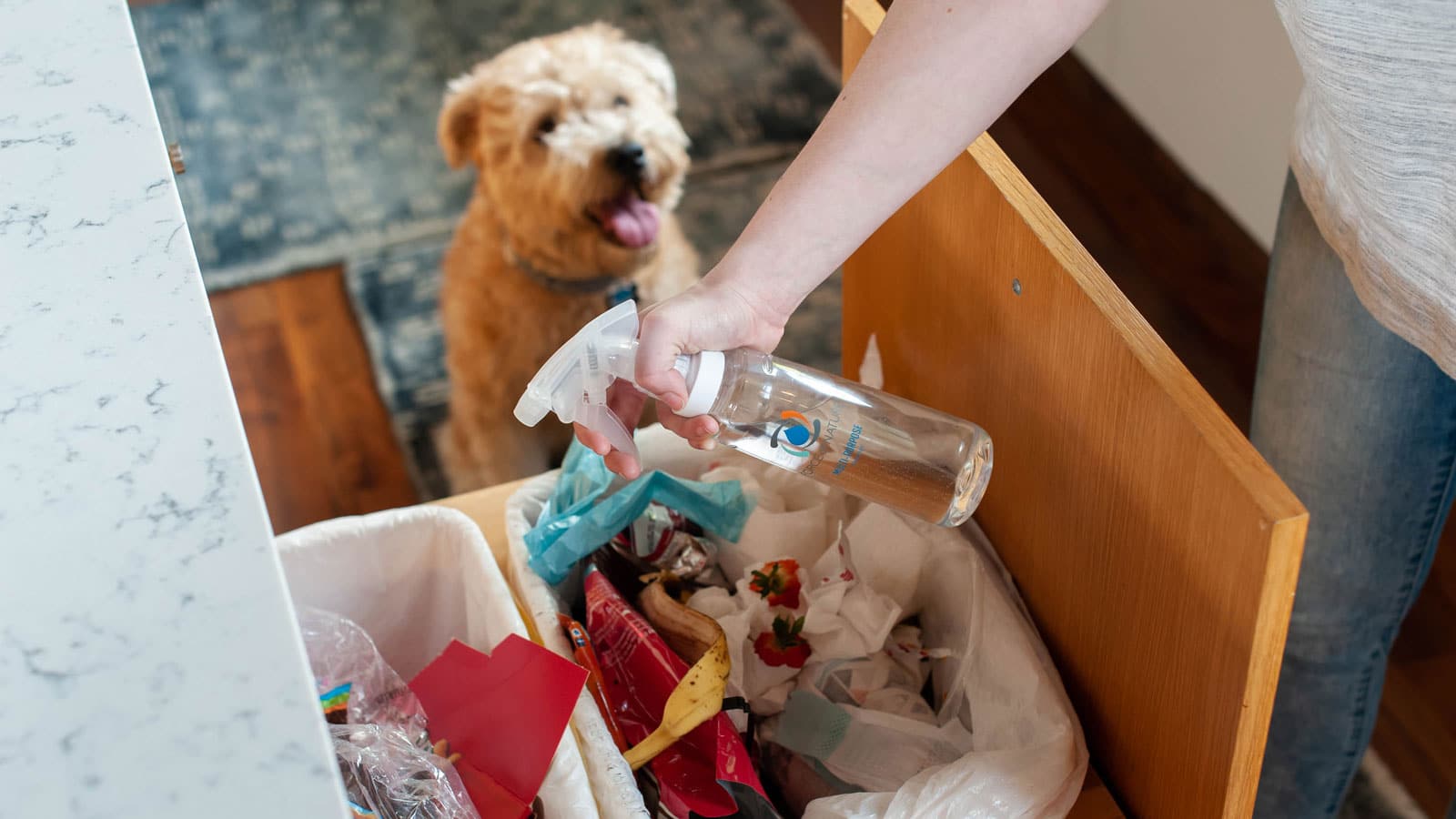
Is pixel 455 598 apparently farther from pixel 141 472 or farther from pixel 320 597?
pixel 141 472

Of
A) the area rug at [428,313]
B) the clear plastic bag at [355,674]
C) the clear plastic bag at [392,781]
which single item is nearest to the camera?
the clear plastic bag at [392,781]

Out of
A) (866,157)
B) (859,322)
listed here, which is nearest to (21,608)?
(866,157)

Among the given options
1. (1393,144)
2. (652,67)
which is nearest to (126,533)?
(1393,144)

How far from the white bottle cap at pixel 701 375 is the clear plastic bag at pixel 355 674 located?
288 millimetres

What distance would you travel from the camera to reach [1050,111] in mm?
2301

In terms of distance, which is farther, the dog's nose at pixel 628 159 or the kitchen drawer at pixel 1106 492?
the dog's nose at pixel 628 159

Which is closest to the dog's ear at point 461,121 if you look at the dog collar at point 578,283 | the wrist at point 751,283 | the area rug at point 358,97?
the dog collar at point 578,283

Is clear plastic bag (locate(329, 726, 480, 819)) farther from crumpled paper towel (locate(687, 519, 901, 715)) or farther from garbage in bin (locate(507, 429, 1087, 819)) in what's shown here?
crumpled paper towel (locate(687, 519, 901, 715))

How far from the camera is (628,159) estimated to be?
1.72m

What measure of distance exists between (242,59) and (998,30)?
240 cm

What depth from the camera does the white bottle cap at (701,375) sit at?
0.69m

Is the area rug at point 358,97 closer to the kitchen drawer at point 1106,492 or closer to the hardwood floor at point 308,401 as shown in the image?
the hardwood floor at point 308,401

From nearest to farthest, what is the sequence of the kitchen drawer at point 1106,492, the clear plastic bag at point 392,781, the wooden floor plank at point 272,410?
the kitchen drawer at point 1106,492
the clear plastic bag at point 392,781
the wooden floor plank at point 272,410

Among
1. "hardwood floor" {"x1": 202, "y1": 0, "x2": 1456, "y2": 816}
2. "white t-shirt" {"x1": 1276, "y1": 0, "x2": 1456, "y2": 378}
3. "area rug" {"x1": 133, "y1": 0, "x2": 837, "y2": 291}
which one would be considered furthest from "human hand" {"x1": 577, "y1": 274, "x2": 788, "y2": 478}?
"area rug" {"x1": 133, "y1": 0, "x2": 837, "y2": 291}
